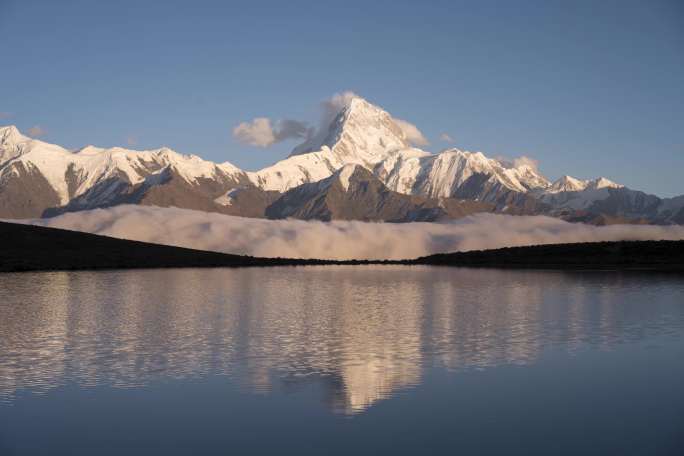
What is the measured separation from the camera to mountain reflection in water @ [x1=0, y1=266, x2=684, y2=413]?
1741 inches

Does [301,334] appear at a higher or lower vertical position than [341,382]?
higher

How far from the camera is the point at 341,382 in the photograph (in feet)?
138

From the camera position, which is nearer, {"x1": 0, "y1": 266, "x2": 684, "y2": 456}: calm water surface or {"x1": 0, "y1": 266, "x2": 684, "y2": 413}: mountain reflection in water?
{"x1": 0, "y1": 266, "x2": 684, "y2": 456}: calm water surface

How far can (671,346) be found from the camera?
55.4m

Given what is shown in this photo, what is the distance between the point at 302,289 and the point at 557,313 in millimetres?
55871

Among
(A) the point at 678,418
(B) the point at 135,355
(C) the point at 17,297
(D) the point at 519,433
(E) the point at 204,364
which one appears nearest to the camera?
(D) the point at 519,433

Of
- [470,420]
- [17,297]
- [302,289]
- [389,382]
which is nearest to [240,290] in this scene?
[302,289]

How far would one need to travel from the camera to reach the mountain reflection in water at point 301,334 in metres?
44.2

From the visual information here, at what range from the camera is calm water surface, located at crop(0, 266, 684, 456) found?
3158 cm

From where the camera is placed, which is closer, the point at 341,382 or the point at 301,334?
the point at 341,382

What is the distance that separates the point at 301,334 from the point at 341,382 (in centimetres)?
2084

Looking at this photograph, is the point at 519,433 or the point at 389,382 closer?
the point at 519,433

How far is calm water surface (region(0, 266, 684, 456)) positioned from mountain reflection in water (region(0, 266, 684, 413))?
195 millimetres

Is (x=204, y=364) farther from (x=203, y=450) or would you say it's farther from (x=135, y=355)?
(x=203, y=450)
